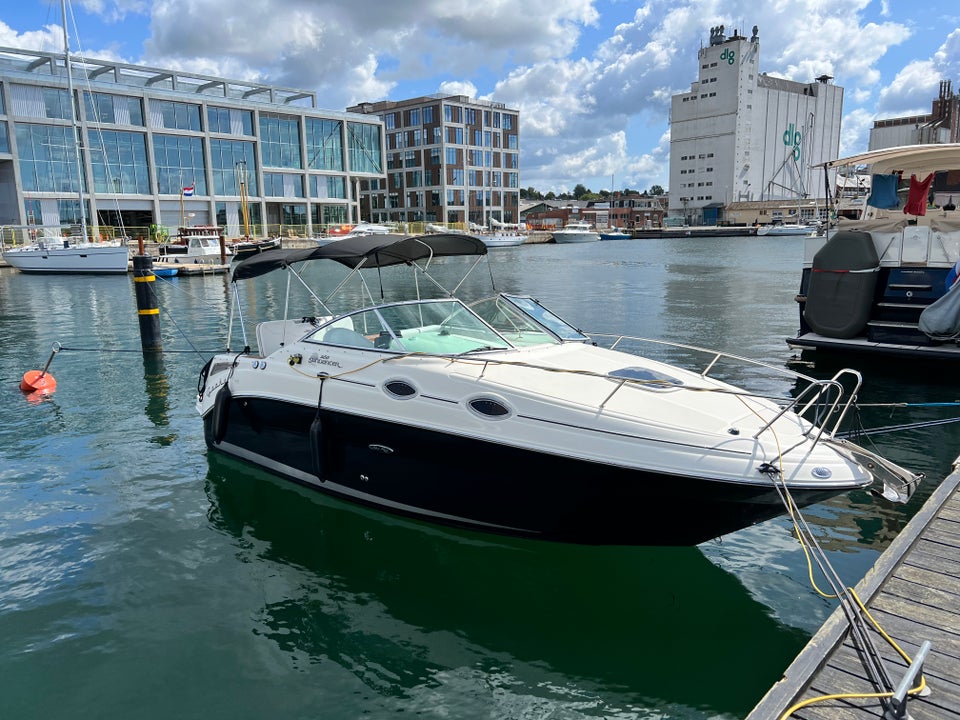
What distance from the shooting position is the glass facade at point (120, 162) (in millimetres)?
58594

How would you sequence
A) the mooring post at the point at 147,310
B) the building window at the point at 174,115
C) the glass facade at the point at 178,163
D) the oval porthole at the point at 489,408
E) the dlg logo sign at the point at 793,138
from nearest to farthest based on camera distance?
the oval porthole at the point at 489,408 → the mooring post at the point at 147,310 → the building window at the point at 174,115 → the glass facade at the point at 178,163 → the dlg logo sign at the point at 793,138

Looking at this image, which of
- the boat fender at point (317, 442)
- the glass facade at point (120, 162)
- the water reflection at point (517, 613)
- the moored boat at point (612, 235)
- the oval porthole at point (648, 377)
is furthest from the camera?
the moored boat at point (612, 235)

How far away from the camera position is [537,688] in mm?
5133

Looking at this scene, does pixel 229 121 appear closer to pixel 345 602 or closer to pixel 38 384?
pixel 38 384

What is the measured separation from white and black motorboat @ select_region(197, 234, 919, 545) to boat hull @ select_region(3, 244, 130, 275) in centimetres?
4152

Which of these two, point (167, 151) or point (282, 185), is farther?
point (282, 185)

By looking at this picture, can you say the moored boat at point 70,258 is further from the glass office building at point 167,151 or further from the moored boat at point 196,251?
the glass office building at point 167,151

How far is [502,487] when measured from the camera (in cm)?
646

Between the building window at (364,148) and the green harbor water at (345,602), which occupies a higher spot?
the building window at (364,148)

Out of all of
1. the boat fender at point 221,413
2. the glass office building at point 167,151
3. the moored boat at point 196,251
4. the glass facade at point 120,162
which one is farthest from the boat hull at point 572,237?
the boat fender at point 221,413

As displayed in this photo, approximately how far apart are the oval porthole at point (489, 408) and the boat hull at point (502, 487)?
0.26 m

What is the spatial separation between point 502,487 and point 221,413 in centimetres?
448

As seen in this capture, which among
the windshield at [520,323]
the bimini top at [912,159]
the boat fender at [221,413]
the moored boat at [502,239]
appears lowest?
the boat fender at [221,413]

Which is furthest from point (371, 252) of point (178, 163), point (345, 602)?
point (178, 163)
